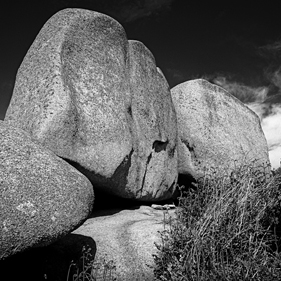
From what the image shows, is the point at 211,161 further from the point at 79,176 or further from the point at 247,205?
the point at 79,176

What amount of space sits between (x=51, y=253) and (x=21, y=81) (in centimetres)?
261

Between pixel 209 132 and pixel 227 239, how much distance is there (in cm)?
392

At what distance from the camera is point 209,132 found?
8625mm

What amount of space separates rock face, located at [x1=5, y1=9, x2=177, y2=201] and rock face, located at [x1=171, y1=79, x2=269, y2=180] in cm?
92

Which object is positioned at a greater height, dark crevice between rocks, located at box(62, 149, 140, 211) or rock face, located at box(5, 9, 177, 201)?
rock face, located at box(5, 9, 177, 201)

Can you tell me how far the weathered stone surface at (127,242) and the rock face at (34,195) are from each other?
0.95 m

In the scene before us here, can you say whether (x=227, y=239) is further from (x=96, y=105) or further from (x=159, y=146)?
(x=159, y=146)

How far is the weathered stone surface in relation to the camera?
199 inches

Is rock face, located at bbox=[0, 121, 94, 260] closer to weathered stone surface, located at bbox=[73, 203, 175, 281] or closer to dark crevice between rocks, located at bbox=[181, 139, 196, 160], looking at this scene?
weathered stone surface, located at bbox=[73, 203, 175, 281]

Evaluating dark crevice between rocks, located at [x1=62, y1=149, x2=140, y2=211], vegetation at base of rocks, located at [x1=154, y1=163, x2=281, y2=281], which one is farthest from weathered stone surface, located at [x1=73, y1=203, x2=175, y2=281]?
dark crevice between rocks, located at [x1=62, y1=149, x2=140, y2=211]

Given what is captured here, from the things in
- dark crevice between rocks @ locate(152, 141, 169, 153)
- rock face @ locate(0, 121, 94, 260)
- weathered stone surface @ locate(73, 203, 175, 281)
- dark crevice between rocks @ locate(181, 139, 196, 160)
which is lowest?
weathered stone surface @ locate(73, 203, 175, 281)

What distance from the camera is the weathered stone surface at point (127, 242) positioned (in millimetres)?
5066

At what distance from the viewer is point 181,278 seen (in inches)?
180

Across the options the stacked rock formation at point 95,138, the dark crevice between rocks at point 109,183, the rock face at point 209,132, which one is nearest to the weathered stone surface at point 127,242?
the stacked rock formation at point 95,138
